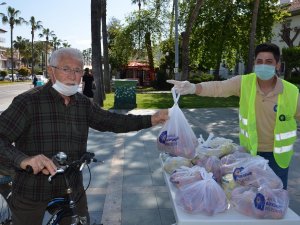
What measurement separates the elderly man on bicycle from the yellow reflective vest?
50.9 inches

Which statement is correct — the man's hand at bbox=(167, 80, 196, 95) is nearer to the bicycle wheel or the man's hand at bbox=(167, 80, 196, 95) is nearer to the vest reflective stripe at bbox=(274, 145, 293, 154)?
the vest reflective stripe at bbox=(274, 145, 293, 154)

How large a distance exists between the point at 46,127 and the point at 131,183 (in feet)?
12.2

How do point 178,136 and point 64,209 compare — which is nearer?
point 64,209

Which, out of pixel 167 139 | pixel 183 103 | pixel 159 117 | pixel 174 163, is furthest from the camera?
pixel 183 103

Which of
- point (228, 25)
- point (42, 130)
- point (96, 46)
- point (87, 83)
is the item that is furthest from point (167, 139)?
point (228, 25)

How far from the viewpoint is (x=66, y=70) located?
2.67 meters

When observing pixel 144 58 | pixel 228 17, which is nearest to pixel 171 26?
pixel 144 58

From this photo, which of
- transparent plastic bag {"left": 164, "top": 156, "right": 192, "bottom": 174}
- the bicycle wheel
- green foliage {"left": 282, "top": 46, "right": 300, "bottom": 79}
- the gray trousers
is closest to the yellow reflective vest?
transparent plastic bag {"left": 164, "top": 156, "right": 192, "bottom": 174}

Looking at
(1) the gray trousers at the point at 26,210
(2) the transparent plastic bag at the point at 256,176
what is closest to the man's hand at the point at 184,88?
(2) the transparent plastic bag at the point at 256,176

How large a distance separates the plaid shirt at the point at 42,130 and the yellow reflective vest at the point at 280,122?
1.31m

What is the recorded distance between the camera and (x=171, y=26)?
3806 cm

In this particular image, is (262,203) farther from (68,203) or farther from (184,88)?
(184,88)

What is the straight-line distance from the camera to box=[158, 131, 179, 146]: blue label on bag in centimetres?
335

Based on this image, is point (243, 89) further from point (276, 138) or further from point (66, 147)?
point (66, 147)
